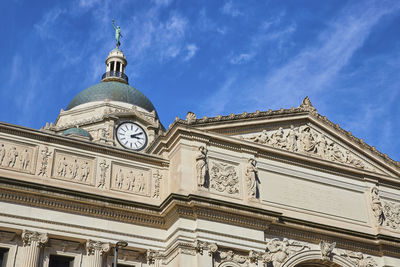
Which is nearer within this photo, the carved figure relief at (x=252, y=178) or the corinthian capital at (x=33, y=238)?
the corinthian capital at (x=33, y=238)

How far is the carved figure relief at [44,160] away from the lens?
26.7 m

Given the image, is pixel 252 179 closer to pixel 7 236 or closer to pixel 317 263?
pixel 317 263

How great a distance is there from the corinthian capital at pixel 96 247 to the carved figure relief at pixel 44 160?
3801mm

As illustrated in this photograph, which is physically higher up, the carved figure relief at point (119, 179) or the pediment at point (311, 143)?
the pediment at point (311, 143)

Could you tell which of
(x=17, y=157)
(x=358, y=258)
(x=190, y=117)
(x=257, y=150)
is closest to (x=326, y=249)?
(x=358, y=258)

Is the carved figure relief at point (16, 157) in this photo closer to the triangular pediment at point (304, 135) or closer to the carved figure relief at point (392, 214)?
the triangular pediment at point (304, 135)

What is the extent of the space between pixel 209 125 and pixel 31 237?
1033cm

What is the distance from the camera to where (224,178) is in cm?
2912

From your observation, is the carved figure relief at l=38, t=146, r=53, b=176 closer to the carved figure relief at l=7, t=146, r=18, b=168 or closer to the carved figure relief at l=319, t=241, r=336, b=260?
the carved figure relief at l=7, t=146, r=18, b=168

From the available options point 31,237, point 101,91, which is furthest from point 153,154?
point 101,91

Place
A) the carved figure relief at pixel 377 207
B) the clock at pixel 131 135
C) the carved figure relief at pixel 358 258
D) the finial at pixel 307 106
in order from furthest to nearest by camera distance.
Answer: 1. the clock at pixel 131 135
2. the finial at pixel 307 106
3. the carved figure relief at pixel 377 207
4. the carved figure relief at pixel 358 258

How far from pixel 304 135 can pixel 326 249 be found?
684 centimetres

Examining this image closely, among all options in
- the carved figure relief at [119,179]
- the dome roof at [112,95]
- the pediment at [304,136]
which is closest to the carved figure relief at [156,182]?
the carved figure relief at [119,179]

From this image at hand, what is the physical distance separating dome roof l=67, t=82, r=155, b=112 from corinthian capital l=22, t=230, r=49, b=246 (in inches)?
1249
